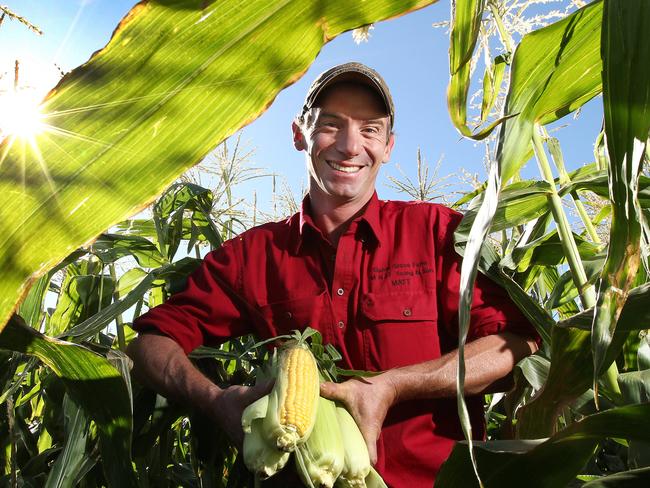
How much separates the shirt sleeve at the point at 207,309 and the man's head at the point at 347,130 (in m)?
0.39

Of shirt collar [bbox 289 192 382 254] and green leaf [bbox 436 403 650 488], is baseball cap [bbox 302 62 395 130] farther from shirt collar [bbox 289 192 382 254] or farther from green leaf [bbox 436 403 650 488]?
green leaf [bbox 436 403 650 488]

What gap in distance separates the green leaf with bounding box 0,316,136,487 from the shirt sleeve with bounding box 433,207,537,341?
95 cm

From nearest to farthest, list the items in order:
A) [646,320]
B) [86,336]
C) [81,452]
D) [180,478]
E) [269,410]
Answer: [646,320]
[269,410]
[81,452]
[86,336]
[180,478]

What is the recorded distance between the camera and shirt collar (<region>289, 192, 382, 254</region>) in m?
1.99

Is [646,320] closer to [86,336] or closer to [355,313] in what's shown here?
[355,313]

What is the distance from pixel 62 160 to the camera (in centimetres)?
65

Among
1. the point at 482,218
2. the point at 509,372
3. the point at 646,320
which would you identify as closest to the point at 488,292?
the point at 509,372

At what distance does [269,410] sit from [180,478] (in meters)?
1.08

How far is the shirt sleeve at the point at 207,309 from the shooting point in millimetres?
1885

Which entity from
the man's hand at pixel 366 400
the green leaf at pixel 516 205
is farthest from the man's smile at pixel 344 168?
the man's hand at pixel 366 400

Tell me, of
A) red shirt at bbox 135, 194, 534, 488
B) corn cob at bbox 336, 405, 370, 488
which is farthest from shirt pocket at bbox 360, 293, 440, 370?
corn cob at bbox 336, 405, 370, 488

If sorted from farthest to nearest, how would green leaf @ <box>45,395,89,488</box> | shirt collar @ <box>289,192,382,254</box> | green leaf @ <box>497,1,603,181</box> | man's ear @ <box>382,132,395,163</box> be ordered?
man's ear @ <box>382,132,395,163</box>, shirt collar @ <box>289,192,382,254</box>, green leaf @ <box>45,395,89,488</box>, green leaf @ <box>497,1,603,181</box>

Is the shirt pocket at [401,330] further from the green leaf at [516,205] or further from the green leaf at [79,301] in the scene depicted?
the green leaf at [79,301]

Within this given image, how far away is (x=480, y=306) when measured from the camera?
174cm
